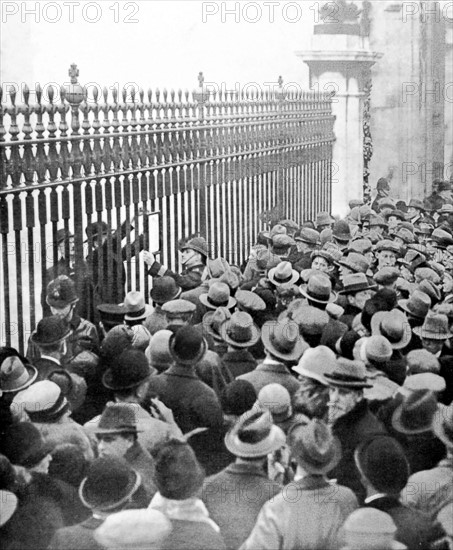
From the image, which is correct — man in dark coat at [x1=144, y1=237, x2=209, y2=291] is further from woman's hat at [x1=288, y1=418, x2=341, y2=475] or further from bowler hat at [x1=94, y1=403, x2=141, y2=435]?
woman's hat at [x1=288, y1=418, x2=341, y2=475]

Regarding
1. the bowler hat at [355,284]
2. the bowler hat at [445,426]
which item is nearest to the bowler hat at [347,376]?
the bowler hat at [445,426]

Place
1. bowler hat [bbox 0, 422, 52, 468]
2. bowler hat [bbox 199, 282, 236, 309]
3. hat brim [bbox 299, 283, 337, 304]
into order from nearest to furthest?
bowler hat [bbox 0, 422, 52, 468]
bowler hat [bbox 199, 282, 236, 309]
hat brim [bbox 299, 283, 337, 304]

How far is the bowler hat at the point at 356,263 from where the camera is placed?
25.5ft

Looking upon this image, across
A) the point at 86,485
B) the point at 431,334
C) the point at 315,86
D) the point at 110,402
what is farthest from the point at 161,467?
the point at 315,86

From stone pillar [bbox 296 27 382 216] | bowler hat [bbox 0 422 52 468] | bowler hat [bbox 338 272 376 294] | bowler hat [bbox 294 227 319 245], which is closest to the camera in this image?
bowler hat [bbox 0 422 52 468]

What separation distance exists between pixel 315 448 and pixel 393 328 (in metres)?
1.72

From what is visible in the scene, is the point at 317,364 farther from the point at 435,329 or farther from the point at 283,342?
the point at 435,329

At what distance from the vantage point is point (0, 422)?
4.91 metres

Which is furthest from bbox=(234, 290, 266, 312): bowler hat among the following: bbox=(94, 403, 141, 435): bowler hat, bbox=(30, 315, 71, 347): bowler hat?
bbox=(94, 403, 141, 435): bowler hat

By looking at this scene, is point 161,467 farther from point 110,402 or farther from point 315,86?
point 315,86

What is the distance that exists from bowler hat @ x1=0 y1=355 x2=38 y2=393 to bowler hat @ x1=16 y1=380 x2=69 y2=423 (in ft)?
0.69

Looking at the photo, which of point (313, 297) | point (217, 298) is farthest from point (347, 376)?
point (313, 297)

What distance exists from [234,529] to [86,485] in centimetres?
66

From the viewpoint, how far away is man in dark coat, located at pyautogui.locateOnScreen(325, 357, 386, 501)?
4875 mm
